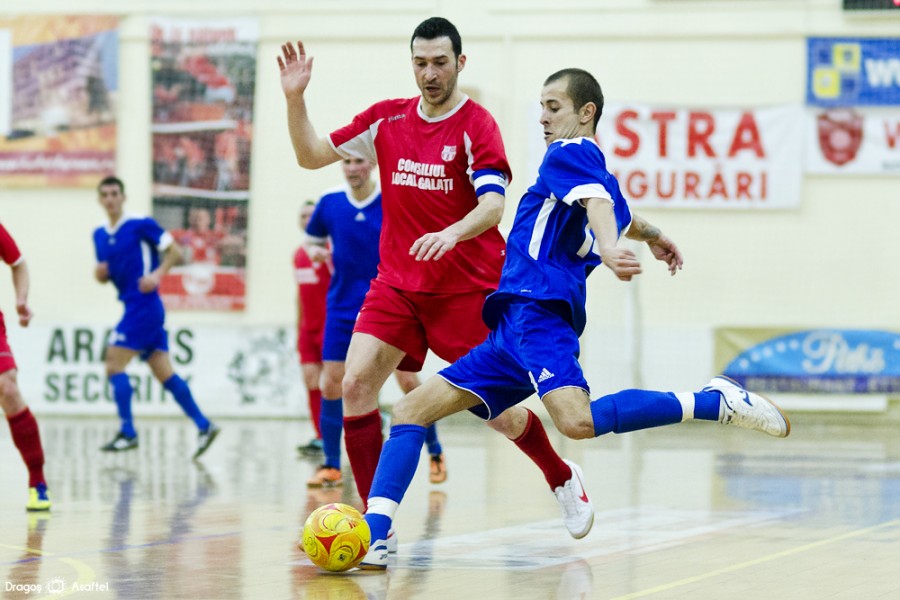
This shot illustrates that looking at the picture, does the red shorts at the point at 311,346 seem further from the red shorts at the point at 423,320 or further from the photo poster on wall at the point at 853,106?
the photo poster on wall at the point at 853,106

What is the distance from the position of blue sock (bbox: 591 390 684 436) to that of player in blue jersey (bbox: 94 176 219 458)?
680 cm

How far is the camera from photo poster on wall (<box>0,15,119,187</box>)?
17.8 meters

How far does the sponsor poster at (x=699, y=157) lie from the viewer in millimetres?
16828

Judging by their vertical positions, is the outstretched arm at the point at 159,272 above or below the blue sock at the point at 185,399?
above

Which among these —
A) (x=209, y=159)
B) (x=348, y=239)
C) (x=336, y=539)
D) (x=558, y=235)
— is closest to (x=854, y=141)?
(x=209, y=159)

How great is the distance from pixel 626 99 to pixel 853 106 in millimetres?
2537

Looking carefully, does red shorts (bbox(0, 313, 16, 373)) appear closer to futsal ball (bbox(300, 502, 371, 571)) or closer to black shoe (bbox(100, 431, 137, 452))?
futsal ball (bbox(300, 502, 371, 571))

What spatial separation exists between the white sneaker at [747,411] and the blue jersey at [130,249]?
7339 mm

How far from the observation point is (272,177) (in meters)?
17.5

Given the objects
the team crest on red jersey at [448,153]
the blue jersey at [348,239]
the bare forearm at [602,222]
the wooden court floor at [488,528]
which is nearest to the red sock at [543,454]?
the wooden court floor at [488,528]

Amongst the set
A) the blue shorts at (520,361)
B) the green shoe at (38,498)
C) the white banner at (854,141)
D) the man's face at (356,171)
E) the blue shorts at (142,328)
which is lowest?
the green shoe at (38,498)

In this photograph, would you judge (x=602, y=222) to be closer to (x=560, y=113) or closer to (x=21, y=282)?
(x=560, y=113)

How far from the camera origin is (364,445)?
20.9 feet

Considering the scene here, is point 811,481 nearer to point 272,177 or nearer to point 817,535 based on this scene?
point 817,535
